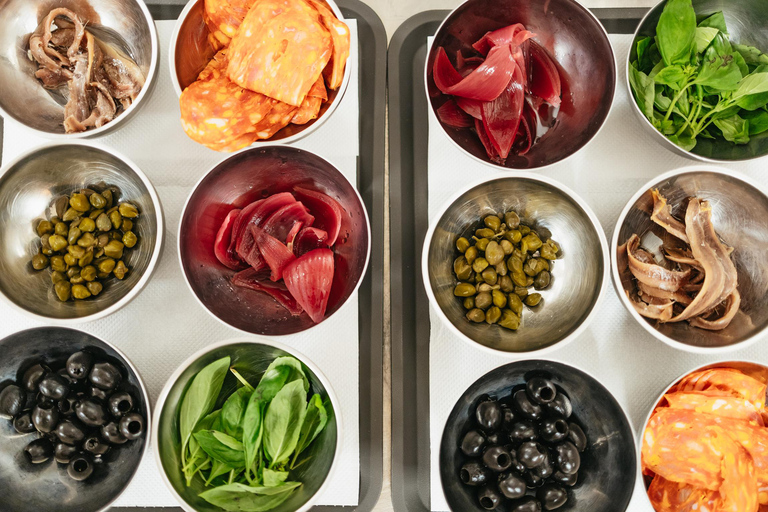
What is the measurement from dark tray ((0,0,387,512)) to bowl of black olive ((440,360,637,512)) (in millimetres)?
169

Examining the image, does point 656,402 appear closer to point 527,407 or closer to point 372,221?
point 527,407

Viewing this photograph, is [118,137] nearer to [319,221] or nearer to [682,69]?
[319,221]

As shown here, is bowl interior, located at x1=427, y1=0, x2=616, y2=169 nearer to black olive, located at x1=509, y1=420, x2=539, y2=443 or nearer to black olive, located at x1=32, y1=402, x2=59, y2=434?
black olive, located at x1=509, y1=420, x2=539, y2=443

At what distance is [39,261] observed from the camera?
96 cm

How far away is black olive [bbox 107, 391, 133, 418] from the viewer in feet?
2.98

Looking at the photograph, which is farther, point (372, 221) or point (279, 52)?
point (372, 221)

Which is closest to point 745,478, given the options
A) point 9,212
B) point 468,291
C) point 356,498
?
point 468,291

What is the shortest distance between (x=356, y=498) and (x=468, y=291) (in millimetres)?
451

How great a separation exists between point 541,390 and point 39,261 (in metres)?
0.95

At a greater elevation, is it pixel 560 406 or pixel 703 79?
pixel 703 79

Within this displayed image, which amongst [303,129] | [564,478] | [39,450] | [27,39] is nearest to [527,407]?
[564,478]

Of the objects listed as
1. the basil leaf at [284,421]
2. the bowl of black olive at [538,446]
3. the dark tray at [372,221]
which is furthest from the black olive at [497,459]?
the basil leaf at [284,421]

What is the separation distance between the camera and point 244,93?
92cm

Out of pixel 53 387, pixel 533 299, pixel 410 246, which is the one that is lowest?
pixel 53 387
